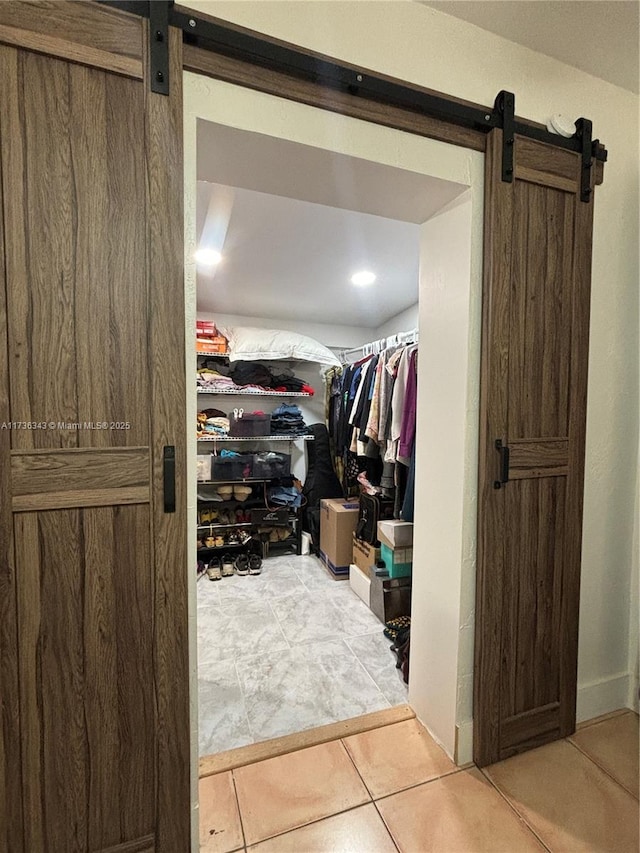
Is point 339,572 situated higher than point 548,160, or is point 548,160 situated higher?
point 548,160

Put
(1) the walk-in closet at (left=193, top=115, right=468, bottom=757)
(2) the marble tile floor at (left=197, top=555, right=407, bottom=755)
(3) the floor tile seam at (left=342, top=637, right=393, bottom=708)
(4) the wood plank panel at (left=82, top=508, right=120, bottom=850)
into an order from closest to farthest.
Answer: (4) the wood plank panel at (left=82, top=508, right=120, bottom=850) → (1) the walk-in closet at (left=193, top=115, right=468, bottom=757) → (2) the marble tile floor at (left=197, top=555, right=407, bottom=755) → (3) the floor tile seam at (left=342, top=637, right=393, bottom=708)

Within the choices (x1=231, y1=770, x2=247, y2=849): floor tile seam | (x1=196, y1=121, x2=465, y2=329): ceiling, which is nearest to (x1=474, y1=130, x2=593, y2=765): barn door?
(x1=196, y1=121, x2=465, y2=329): ceiling

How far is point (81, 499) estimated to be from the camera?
35.6 inches

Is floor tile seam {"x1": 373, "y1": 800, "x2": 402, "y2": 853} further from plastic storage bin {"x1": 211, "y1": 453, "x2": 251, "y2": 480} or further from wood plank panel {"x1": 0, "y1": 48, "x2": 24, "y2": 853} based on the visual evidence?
plastic storage bin {"x1": 211, "y1": 453, "x2": 251, "y2": 480}

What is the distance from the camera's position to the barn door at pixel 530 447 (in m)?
1.27

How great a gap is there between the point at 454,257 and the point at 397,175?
34 cm

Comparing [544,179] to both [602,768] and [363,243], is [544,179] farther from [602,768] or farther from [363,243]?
[602,768]

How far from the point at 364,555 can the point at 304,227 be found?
86.1 inches

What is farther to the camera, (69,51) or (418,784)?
(418,784)

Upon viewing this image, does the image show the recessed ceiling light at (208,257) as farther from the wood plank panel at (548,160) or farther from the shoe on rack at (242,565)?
the shoe on rack at (242,565)

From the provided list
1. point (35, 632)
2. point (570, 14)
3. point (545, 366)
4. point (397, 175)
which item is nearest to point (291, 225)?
point (397, 175)

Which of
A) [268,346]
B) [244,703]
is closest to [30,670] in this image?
[244,703]

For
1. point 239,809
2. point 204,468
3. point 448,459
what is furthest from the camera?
point 204,468

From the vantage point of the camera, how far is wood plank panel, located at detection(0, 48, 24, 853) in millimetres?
841
